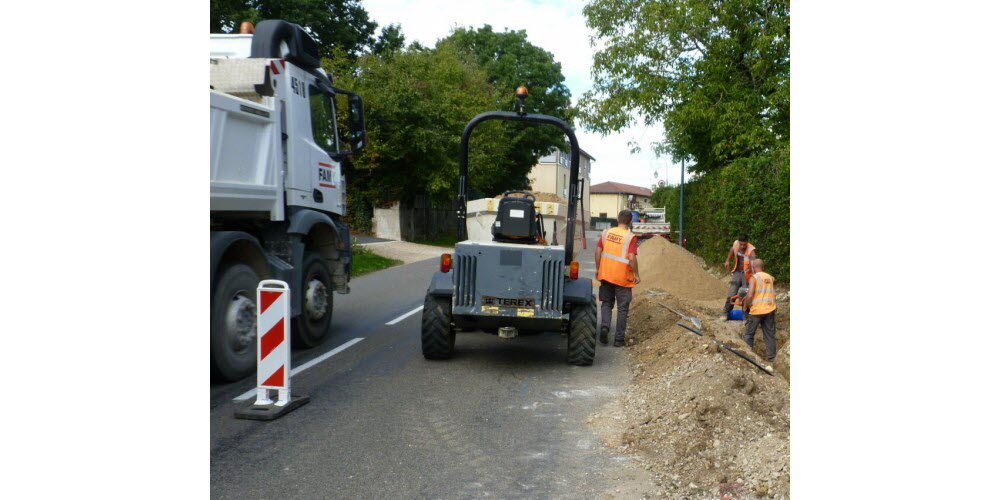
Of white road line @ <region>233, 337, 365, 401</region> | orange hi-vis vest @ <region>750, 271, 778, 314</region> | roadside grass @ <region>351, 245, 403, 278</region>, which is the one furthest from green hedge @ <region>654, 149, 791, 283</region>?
roadside grass @ <region>351, 245, 403, 278</region>

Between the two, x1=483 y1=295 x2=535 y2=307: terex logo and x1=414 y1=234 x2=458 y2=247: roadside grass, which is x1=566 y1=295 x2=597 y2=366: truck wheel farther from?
x1=414 y1=234 x2=458 y2=247: roadside grass

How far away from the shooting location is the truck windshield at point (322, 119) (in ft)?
27.7

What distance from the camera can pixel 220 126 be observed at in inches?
254

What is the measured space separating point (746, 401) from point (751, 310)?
3795 mm

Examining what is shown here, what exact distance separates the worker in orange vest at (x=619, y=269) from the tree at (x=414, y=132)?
71.4 ft

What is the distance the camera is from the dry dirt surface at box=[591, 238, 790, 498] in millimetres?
4371

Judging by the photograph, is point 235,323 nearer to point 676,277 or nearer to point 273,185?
point 273,185

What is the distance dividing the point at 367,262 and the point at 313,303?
1286 centimetres

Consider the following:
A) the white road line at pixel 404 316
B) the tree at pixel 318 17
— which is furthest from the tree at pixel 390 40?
the white road line at pixel 404 316

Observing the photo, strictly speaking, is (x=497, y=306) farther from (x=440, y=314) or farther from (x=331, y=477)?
(x=331, y=477)

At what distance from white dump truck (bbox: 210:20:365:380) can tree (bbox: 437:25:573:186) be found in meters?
37.1

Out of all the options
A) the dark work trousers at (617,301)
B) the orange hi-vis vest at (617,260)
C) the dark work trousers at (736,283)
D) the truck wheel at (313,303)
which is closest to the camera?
the truck wheel at (313,303)

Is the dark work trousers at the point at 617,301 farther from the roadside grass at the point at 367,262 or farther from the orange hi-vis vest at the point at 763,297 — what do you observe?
the roadside grass at the point at 367,262

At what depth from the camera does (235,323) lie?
655cm
